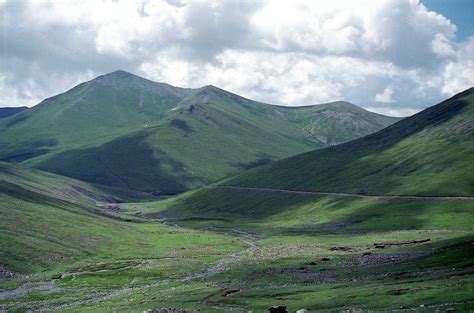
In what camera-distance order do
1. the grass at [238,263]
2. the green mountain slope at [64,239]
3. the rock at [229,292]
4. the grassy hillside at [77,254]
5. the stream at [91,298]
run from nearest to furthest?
the grass at [238,263]
the rock at [229,292]
the stream at [91,298]
the grassy hillside at [77,254]
the green mountain slope at [64,239]

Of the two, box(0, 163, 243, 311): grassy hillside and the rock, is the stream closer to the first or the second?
box(0, 163, 243, 311): grassy hillside

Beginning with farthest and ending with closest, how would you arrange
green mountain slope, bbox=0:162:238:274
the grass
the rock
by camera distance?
green mountain slope, bbox=0:162:238:274, the rock, the grass

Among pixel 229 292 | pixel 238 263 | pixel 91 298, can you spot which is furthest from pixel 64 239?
pixel 229 292

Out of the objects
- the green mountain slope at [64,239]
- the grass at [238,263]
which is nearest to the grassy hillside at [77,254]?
the green mountain slope at [64,239]

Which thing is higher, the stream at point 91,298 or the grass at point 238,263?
the grass at point 238,263

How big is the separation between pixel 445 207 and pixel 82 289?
446 ft

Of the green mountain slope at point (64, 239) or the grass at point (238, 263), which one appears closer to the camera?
the grass at point (238, 263)

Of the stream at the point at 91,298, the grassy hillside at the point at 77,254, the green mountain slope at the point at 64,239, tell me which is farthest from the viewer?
the green mountain slope at the point at 64,239

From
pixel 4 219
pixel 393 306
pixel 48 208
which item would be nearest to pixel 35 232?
pixel 4 219

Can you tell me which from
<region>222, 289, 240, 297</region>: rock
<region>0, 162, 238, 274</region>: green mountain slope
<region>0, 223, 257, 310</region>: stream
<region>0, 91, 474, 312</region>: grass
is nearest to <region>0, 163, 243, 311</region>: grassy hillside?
<region>0, 162, 238, 274</region>: green mountain slope

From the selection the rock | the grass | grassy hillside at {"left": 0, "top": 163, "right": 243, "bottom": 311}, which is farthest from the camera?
grassy hillside at {"left": 0, "top": 163, "right": 243, "bottom": 311}

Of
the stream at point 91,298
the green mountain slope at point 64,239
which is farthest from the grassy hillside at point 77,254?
the stream at point 91,298

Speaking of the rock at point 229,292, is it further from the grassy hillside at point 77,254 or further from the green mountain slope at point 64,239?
the green mountain slope at point 64,239

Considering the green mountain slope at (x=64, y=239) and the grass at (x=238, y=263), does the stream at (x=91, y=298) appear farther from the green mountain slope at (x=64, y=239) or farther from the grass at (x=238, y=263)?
the green mountain slope at (x=64, y=239)
